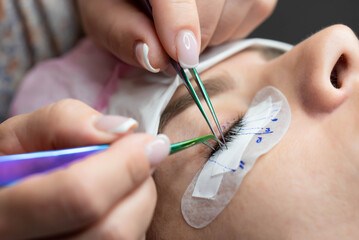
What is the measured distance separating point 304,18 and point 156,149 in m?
1.38

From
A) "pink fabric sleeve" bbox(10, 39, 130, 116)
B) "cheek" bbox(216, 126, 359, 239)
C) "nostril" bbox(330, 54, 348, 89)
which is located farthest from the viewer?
"pink fabric sleeve" bbox(10, 39, 130, 116)

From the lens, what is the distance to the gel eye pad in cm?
69

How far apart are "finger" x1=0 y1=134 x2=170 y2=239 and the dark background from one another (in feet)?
4.27

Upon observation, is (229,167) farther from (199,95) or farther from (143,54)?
(143,54)

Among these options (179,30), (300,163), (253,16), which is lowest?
(300,163)

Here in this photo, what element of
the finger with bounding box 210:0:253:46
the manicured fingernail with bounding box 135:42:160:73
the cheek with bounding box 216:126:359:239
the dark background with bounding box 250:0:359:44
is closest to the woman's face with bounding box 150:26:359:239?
the cheek with bounding box 216:126:359:239

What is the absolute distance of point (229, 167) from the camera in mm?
692

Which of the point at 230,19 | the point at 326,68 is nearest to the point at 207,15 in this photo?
the point at 230,19

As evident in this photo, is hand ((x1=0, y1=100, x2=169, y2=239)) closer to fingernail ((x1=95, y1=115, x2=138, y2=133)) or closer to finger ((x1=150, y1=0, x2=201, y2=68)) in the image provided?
fingernail ((x1=95, y1=115, x2=138, y2=133))

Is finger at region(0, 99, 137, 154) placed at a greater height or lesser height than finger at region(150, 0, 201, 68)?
lesser

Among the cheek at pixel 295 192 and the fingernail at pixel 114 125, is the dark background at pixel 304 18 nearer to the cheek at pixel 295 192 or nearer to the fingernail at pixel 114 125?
the cheek at pixel 295 192

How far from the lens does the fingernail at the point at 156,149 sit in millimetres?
509

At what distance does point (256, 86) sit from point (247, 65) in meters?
0.11

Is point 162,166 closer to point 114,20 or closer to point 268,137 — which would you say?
point 268,137
